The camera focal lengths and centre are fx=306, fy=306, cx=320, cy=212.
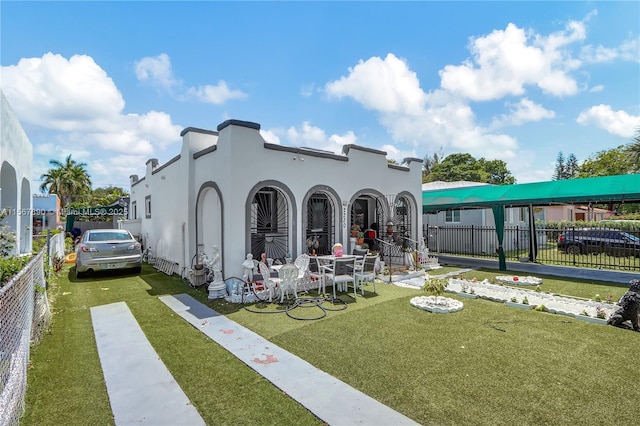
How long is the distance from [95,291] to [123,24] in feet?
23.7

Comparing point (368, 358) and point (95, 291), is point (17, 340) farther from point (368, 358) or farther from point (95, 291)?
point (95, 291)

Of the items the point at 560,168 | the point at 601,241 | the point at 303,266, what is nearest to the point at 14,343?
the point at 303,266

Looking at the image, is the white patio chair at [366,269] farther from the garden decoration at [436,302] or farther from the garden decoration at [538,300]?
the garden decoration at [538,300]

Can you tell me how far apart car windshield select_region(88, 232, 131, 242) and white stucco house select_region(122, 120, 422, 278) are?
63.3 inches

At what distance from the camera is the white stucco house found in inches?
330

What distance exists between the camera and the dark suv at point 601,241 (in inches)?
567

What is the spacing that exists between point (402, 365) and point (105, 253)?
32.6ft

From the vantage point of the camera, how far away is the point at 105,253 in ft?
32.7

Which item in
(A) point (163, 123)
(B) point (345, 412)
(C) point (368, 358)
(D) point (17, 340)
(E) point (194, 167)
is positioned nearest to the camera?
(B) point (345, 412)

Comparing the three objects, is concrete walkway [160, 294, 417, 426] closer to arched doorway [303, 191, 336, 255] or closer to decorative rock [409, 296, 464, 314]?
decorative rock [409, 296, 464, 314]

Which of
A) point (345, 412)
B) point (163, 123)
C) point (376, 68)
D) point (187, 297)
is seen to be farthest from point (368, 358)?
point (163, 123)

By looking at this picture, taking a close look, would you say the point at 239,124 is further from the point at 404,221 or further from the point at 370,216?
the point at 404,221

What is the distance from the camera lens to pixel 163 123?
42.9ft

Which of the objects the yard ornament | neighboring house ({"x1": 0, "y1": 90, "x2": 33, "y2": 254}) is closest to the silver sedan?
neighboring house ({"x1": 0, "y1": 90, "x2": 33, "y2": 254})
